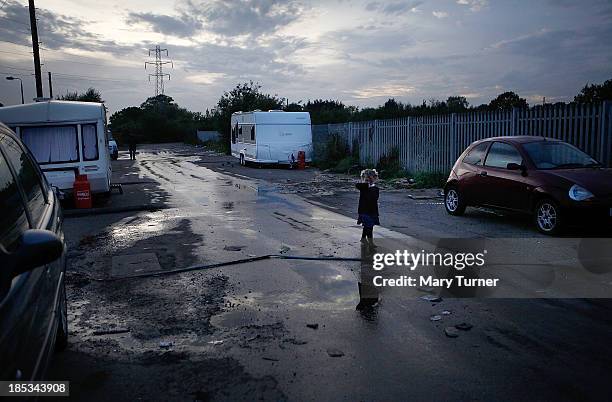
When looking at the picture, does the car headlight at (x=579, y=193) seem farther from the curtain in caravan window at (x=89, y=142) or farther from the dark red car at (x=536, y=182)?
the curtain in caravan window at (x=89, y=142)

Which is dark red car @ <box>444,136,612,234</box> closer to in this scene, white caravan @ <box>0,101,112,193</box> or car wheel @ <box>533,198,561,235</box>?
car wheel @ <box>533,198,561,235</box>

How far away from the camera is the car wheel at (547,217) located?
29.1 feet

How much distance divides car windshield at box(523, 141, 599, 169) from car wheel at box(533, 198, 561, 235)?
31.6 inches

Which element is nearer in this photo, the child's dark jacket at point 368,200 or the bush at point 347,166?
the child's dark jacket at point 368,200

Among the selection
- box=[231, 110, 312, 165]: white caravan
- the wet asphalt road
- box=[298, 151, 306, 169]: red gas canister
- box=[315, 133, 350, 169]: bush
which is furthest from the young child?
box=[231, 110, 312, 165]: white caravan

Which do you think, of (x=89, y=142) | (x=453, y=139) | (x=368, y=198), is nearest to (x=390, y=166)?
(x=453, y=139)

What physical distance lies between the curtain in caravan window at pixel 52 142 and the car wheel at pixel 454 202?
9588 mm

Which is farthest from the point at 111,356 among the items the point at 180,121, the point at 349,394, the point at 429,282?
the point at 180,121

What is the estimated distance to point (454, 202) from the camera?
38.4 feet

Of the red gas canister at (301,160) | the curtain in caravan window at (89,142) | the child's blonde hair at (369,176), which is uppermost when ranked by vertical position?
the curtain in caravan window at (89,142)

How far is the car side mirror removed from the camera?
2.40 meters

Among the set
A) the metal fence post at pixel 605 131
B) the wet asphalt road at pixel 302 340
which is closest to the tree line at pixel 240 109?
the metal fence post at pixel 605 131

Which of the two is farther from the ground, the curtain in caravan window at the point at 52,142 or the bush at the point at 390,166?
the curtain in caravan window at the point at 52,142

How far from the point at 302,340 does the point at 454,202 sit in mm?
7816
